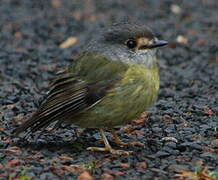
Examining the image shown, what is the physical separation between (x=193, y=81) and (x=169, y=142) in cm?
274

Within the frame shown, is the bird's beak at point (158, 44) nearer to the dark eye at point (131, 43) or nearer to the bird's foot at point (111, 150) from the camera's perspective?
the dark eye at point (131, 43)

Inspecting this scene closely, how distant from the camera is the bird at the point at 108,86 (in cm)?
602

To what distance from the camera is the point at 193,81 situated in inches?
353

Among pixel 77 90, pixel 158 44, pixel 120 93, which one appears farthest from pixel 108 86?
pixel 158 44

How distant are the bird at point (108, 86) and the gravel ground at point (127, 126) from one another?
0.34 meters

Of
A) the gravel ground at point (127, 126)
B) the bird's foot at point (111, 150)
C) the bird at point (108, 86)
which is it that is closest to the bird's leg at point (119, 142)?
the bird at point (108, 86)

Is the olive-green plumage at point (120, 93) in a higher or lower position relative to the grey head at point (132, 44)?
lower

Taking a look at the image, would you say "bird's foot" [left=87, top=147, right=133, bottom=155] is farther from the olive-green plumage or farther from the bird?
the olive-green plumage

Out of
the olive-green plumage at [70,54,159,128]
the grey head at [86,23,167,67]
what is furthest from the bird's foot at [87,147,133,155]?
the grey head at [86,23,167,67]

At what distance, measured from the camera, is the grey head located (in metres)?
6.27

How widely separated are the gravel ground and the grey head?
36.8 inches

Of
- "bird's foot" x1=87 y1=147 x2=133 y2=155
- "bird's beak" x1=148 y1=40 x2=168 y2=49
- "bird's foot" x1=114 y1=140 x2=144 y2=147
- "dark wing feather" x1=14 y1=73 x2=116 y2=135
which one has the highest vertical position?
"bird's beak" x1=148 y1=40 x2=168 y2=49

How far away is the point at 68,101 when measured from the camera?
6.09m

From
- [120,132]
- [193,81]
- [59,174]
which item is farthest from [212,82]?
[59,174]
